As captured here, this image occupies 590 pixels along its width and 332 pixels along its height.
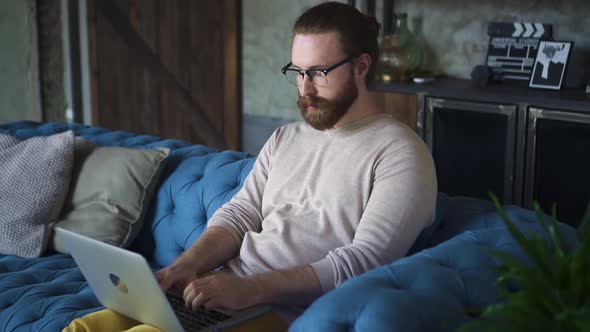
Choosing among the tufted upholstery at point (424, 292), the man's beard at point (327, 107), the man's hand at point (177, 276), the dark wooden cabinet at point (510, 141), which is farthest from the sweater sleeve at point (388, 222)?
the dark wooden cabinet at point (510, 141)

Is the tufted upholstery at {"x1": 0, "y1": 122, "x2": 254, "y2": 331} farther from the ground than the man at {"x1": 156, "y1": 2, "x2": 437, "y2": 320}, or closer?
closer

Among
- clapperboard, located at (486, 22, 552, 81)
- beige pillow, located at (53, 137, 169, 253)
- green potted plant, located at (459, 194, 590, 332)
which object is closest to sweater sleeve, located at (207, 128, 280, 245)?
beige pillow, located at (53, 137, 169, 253)

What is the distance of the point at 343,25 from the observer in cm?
210

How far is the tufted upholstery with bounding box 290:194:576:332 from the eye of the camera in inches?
58.0

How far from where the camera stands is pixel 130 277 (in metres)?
1.79

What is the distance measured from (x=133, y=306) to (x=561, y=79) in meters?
2.40

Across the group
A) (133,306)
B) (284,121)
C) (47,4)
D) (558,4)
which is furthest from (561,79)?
(47,4)

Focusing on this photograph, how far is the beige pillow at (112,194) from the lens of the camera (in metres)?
2.73

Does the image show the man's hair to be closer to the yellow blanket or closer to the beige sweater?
the beige sweater

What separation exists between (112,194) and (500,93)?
1.69m

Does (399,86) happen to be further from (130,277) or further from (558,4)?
(130,277)

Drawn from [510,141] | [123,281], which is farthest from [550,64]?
[123,281]

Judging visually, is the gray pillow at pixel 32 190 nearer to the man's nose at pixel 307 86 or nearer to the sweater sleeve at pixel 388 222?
the man's nose at pixel 307 86

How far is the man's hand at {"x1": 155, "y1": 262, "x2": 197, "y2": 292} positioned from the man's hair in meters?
0.63
